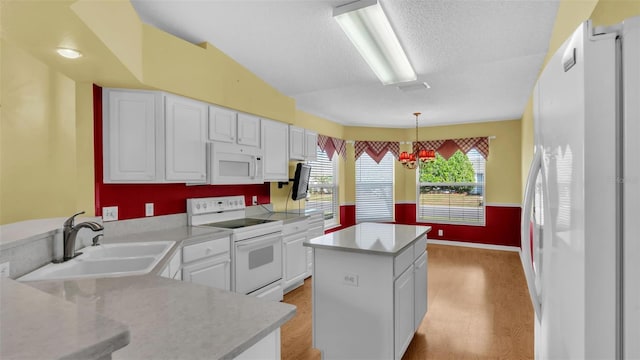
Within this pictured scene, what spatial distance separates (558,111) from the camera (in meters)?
0.91

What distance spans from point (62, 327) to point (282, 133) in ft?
12.3

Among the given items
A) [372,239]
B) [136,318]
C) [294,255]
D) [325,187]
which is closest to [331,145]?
[325,187]

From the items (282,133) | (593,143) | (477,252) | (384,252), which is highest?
(282,133)

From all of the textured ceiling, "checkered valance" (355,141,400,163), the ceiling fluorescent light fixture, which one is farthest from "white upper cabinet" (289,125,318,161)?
"checkered valance" (355,141,400,163)

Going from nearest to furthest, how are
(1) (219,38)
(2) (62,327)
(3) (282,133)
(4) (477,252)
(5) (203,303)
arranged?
1. (2) (62,327)
2. (5) (203,303)
3. (1) (219,38)
4. (3) (282,133)
5. (4) (477,252)

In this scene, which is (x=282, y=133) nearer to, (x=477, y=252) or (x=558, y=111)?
(x=558, y=111)

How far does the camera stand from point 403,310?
2293 millimetres

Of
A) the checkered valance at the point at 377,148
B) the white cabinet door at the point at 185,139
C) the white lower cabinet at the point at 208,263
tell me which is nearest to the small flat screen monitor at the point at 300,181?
the white cabinet door at the point at 185,139

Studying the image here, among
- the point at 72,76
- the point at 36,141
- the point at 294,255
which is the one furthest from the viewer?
the point at 294,255

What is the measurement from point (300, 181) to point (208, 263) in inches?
82.4

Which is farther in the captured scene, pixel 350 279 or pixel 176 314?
pixel 350 279

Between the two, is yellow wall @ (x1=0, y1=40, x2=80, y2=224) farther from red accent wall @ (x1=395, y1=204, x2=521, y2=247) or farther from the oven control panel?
red accent wall @ (x1=395, y1=204, x2=521, y2=247)

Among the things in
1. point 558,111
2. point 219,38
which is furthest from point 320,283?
point 219,38

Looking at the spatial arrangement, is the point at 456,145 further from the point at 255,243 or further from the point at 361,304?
the point at 361,304
